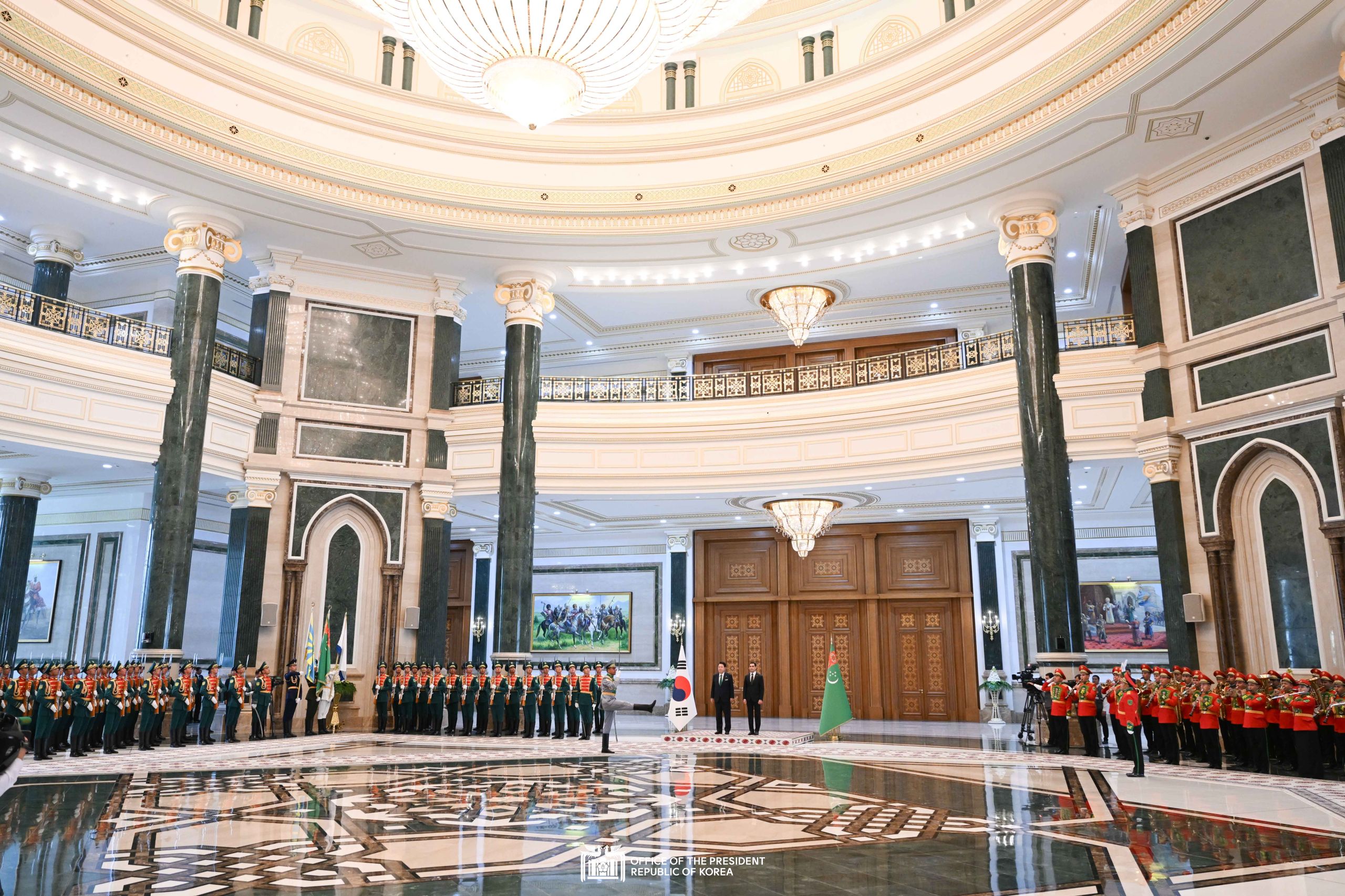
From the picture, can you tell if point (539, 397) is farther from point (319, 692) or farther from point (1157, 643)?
point (1157, 643)

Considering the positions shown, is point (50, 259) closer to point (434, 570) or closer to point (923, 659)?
point (434, 570)

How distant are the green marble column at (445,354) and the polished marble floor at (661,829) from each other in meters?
7.22

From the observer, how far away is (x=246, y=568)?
552 inches

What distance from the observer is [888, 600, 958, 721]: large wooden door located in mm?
17812

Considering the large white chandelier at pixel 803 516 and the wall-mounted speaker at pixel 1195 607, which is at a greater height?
the large white chandelier at pixel 803 516

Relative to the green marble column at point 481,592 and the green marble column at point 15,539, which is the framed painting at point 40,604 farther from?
the green marble column at point 481,592

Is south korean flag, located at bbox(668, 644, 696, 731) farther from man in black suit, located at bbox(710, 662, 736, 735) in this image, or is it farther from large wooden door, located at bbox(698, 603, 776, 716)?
large wooden door, located at bbox(698, 603, 776, 716)

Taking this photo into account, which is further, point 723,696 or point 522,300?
point 522,300

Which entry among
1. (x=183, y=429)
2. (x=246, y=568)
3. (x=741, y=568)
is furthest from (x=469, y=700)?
(x=741, y=568)

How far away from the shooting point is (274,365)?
1486cm

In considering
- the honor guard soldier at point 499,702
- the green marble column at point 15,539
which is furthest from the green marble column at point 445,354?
the green marble column at point 15,539

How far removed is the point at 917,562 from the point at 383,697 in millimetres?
10175

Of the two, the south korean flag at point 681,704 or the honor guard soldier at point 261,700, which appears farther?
the south korean flag at point 681,704

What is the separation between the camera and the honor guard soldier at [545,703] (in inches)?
525
